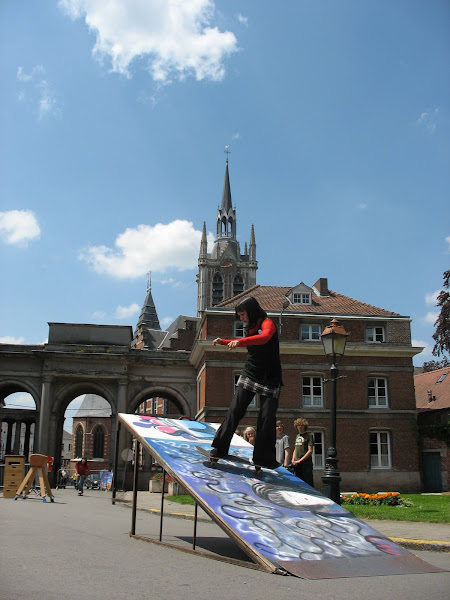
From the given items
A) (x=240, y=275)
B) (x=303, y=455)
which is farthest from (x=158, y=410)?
(x=303, y=455)

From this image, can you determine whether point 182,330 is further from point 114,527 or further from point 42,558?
point 42,558

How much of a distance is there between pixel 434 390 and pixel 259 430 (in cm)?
3490

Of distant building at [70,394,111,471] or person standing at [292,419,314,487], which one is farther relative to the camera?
distant building at [70,394,111,471]

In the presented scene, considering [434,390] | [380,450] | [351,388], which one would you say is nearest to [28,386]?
[351,388]

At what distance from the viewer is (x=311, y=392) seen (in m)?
33.9

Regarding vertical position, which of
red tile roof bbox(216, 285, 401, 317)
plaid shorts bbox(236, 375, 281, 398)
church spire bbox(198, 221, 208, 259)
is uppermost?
church spire bbox(198, 221, 208, 259)

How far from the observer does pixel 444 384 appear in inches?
1565

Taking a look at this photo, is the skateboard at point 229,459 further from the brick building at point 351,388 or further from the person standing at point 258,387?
the brick building at point 351,388

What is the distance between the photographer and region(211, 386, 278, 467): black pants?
26.8 feet

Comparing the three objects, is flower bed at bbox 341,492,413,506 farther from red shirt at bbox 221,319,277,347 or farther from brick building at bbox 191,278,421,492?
brick building at bbox 191,278,421,492

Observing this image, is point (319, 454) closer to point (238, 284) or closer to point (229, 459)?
point (229, 459)

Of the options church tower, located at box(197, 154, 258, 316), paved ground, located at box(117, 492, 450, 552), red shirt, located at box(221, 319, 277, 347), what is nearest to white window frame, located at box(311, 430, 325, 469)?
paved ground, located at box(117, 492, 450, 552)

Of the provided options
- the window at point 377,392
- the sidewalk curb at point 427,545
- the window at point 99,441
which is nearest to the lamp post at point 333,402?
the sidewalk curb at point 427,545

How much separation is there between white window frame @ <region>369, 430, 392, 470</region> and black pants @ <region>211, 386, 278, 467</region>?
2652 cm
